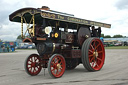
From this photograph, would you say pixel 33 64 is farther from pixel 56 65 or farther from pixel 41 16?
pixel 41 16

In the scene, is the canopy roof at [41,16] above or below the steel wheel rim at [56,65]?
above

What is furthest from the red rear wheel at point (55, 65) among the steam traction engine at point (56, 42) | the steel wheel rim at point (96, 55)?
the steel wheel rim at point (96, 55)

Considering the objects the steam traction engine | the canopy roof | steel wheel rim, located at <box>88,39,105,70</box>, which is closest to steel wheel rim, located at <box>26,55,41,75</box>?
the steam traction engine

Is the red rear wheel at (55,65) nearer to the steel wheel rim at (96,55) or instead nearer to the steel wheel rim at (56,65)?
the steel wheel rim at (56,65)

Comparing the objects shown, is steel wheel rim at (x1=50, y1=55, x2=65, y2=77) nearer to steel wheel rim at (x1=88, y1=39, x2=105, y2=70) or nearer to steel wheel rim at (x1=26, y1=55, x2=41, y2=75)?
steel wheel rim at (x1=26, y1=55, x2=41, y2=75)

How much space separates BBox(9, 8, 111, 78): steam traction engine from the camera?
582cm

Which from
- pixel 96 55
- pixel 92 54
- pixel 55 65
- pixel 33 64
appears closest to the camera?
pixel 55 65

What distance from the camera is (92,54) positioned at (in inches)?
278

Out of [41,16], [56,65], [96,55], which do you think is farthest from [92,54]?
[41,16]

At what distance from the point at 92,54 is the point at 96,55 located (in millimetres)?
238

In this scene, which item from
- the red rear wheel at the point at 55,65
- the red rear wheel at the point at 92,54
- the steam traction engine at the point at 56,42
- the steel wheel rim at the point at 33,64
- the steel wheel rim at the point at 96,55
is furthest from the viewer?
the steel wheel rim at the point at 96,55

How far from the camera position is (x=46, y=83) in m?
5.05

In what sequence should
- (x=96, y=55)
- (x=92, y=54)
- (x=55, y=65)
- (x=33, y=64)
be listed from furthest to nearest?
(x=96, y=55), (x=92, y=54), (x=33, y=64), (x=55, y=65)

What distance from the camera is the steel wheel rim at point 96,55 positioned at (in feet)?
23.1
